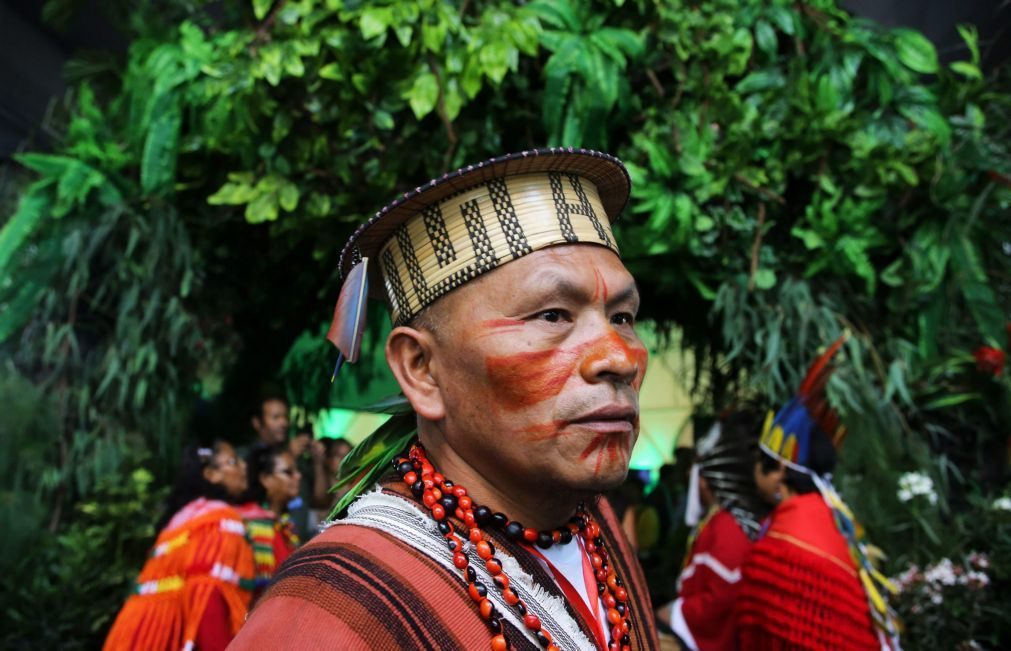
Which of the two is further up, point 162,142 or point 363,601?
point 162,142

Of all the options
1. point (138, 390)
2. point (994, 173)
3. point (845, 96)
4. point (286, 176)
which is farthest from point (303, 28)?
point (994, 173)

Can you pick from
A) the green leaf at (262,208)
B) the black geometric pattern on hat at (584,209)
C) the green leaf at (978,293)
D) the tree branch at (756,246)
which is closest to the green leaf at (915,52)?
the green leaf at (978,293)

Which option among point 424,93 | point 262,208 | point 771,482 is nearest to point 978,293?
point 771,482

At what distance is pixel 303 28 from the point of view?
3631 mm

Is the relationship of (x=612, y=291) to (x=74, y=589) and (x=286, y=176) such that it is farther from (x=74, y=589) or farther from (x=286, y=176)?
(x=74, y=589)

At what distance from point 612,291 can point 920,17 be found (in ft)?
14.5

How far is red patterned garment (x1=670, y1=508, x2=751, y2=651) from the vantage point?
13.3 ft

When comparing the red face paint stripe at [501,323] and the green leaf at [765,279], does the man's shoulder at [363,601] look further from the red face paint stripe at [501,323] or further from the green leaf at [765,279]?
the green leaf at [765,279]

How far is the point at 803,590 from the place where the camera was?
10.7 feet

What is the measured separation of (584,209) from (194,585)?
278 centimetres

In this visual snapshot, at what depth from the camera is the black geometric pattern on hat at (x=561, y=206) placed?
1443 mm

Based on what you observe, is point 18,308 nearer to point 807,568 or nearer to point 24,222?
point 24,222

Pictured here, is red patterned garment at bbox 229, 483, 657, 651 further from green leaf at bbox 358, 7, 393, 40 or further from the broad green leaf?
the broad green leaf

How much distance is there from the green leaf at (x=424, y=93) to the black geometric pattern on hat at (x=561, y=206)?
2.19 meters
